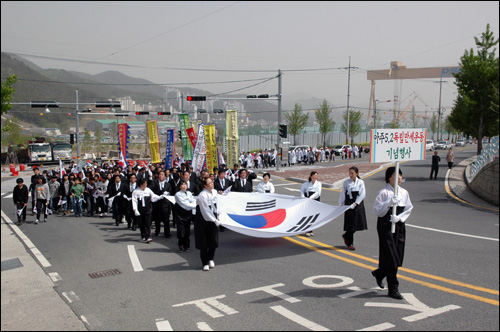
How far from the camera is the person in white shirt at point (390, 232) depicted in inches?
233

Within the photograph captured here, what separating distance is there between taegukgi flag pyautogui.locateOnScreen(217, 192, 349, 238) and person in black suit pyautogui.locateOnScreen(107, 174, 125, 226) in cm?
472

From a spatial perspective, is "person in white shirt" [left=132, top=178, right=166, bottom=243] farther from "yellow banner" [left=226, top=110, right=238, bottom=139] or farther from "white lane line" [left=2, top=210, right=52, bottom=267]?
"yellow banner" [left=226, top=110, right=238, bottom=139]

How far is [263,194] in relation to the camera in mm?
10398

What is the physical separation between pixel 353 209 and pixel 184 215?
3.90m

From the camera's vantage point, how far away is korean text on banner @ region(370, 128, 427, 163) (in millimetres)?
6445

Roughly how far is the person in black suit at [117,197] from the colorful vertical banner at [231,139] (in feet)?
24.7

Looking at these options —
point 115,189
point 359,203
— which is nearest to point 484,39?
point 359,203

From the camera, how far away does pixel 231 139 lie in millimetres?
20891

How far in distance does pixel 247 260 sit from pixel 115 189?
22.4 feet

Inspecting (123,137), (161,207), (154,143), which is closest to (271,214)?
(161,207)

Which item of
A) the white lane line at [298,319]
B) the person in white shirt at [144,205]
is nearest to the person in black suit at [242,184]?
the person in white shirt at [144,205]

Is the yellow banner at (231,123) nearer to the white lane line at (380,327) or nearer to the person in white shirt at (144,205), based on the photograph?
the person in white shirt at (144,205)

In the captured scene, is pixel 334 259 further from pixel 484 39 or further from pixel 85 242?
pixel 484 39

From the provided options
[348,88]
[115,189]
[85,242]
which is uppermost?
[348,88]
